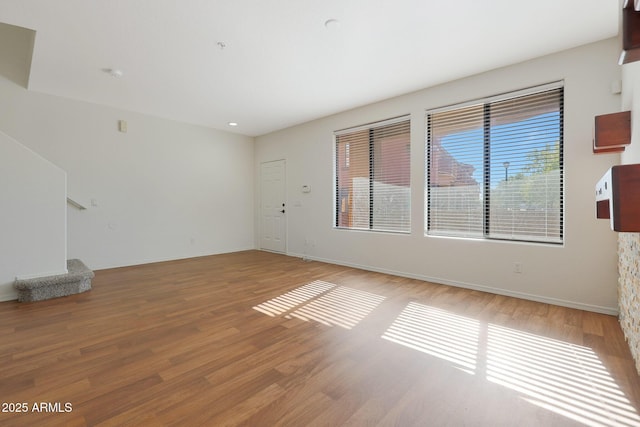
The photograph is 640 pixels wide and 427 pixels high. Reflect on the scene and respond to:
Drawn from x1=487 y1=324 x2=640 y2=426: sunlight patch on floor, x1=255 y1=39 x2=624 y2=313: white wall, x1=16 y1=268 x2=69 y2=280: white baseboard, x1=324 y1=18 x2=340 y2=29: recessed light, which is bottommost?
x1=487 y1=324 x2=640 y2=426: sunlight patch on floor

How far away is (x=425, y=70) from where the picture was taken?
3.55 m

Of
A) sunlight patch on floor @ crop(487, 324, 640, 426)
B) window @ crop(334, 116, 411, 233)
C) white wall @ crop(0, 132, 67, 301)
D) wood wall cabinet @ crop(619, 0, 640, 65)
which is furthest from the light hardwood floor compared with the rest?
wood wall cabinet @ crop(619, 0, 640, 65)

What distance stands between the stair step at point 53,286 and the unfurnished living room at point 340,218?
0.02m

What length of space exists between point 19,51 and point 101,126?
127 centimetres

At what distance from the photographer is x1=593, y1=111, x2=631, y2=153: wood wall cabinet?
2078 mm

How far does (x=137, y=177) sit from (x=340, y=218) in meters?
3.84

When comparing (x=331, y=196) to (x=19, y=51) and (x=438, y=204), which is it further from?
(x=19, y=51)

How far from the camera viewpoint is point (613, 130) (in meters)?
2.11

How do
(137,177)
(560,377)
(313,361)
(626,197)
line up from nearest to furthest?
1. (626,197)
2. (560,377)
3. (313,361)
4. (137,177)

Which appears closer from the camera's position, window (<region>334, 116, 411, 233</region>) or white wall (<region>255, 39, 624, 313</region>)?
white wall (<region>255, 39, 624, 313</region>)

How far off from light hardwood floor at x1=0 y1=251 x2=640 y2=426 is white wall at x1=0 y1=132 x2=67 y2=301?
431 mm

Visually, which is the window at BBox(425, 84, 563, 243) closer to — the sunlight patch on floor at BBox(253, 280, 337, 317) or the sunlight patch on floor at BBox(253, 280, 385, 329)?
the sunlight patch on floor at BBox(253, 280, 385, 329)

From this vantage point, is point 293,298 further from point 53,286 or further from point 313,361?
point 53,286

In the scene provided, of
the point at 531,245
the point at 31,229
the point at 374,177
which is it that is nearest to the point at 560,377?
the point at 531,245
